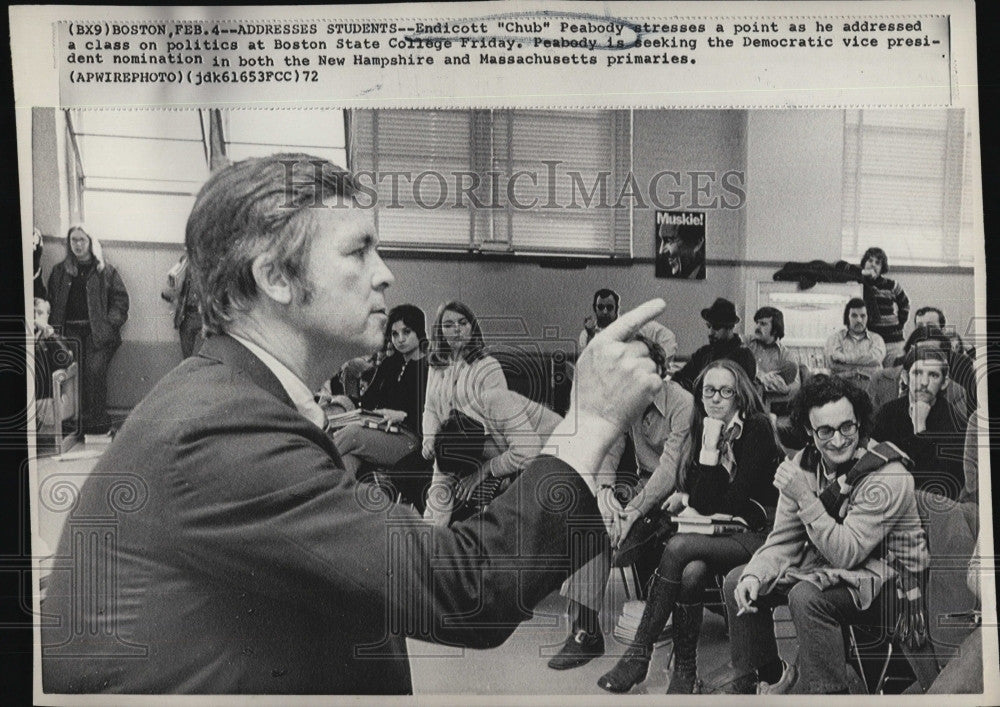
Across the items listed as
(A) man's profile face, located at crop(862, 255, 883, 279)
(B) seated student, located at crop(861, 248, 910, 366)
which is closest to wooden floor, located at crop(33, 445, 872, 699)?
(B) seated student, located at crop(861, 248, 910, 366)

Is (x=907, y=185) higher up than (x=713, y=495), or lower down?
higher up

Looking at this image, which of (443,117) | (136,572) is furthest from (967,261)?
(136,572)

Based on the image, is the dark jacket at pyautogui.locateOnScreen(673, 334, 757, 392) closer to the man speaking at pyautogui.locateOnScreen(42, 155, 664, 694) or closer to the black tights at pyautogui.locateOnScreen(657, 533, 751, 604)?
the man speaking at pyautogui.locateOnScreen(42, 155, 664, 694)

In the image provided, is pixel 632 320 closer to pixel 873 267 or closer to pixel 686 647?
pixel 873 267

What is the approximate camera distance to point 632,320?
2.09m

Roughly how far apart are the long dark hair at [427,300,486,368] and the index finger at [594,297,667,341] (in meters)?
0.26

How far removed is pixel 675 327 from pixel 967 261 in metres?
0.69

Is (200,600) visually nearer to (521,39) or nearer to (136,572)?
(136,572)

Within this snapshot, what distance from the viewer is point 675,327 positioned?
210cm

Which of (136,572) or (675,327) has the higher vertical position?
(675,327)

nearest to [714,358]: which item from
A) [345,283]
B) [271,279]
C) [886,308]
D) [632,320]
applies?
[632,320]

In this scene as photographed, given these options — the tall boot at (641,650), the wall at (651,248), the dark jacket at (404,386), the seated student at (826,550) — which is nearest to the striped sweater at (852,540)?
the seated student at (826,550)

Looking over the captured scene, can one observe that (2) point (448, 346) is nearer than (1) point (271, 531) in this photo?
No

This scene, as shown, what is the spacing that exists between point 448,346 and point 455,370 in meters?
0.06
